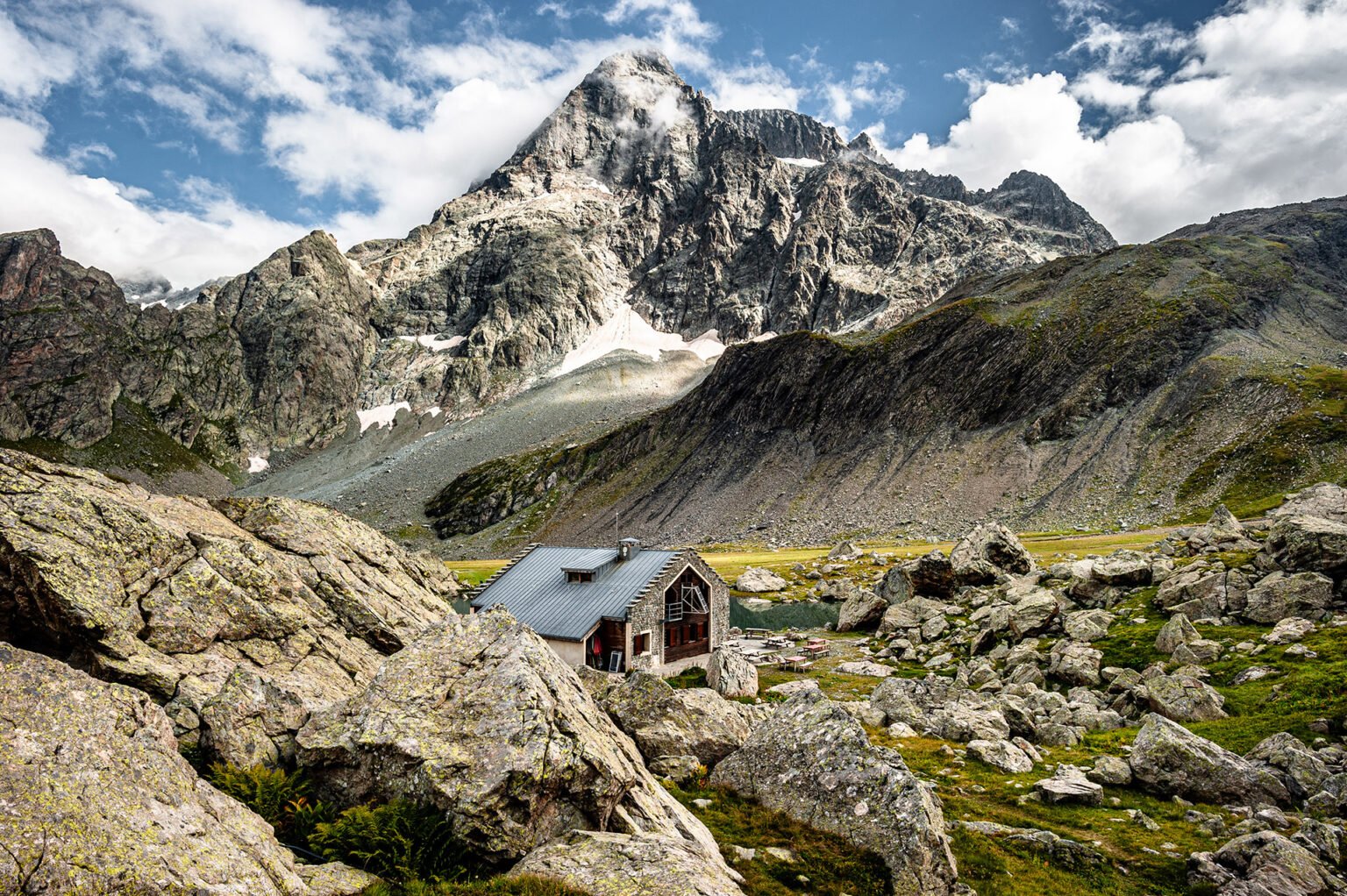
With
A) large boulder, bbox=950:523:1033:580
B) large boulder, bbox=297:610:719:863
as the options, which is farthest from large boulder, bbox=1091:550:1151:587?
large boulder, bbox=297:610:719:863

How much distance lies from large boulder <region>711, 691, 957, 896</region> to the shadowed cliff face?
348 feet

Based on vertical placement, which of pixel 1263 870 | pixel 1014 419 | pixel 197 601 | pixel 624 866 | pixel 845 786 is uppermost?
pixel 1014 419

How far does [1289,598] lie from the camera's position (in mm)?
31625

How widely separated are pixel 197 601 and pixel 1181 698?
107 feet

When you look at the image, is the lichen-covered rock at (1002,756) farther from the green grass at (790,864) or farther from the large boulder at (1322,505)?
the large boulder at (1322,505)

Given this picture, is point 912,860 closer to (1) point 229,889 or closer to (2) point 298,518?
(1) point 229,889

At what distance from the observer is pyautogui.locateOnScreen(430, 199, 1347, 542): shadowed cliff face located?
11131 centimetres

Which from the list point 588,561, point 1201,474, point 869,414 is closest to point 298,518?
point 588,561

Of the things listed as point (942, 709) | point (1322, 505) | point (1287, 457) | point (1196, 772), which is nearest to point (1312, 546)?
point (1322, 505)

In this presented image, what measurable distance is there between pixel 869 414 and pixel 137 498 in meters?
158

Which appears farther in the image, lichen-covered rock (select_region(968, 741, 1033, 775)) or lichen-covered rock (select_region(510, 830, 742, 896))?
lichen-covered rock (select_region(968, 741, 1033, 775))

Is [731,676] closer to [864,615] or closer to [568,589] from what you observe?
[568,589]

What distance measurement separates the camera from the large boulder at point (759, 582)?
8010 cm

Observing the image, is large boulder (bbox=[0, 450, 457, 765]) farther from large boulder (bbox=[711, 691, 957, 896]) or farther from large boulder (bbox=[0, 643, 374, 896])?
large boulder (bbox=[711, 691, 957, 896])
